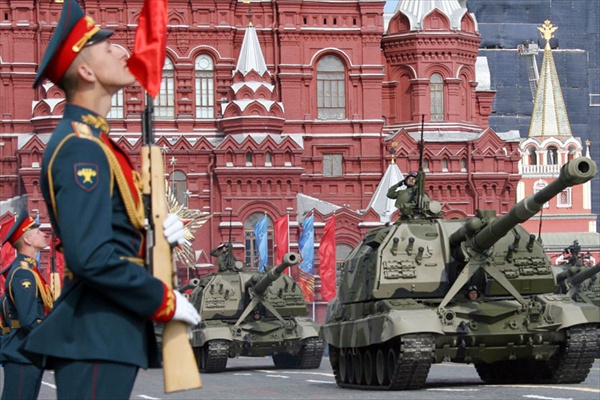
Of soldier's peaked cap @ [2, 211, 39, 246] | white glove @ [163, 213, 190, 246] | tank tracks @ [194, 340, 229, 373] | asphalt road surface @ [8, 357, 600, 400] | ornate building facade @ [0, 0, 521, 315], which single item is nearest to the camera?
white glove @ [163, 213, 190, 246]

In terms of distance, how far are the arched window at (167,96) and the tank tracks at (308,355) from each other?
98.5ft

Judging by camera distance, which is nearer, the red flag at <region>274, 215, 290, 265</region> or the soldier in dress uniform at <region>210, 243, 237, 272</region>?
the soldier in dress uniform at <region>210, 243, 237, 272</region>

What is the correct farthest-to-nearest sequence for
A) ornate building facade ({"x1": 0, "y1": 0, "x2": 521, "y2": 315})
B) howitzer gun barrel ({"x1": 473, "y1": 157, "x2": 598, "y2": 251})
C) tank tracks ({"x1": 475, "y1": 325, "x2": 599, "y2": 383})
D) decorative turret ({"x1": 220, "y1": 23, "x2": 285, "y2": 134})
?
decorative turret ({"x1": 220, "y1": 23, "x2": 285, "y2": 134})
ornate building facade ({"x1": 0, "y1": 0, "x2": 521, "y2": 315})
tank tracks ({"x1": 475, "y1": 325, "x2": 599, "y2": 383})
howitzer gun barrel ({"x1": 473, "y1": 157, "x2": 598, "y2": 251})

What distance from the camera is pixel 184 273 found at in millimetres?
59250

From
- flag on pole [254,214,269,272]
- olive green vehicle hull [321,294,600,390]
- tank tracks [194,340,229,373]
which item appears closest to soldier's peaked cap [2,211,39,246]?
olive green vehicle hull [321,294,600,390]

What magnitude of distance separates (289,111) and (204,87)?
344 cm

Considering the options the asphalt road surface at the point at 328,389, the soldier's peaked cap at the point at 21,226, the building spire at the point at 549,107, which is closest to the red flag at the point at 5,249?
the asphalt road surface at the point at 328,389

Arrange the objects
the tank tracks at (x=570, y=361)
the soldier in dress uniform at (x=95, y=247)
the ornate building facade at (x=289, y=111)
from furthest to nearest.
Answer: the ornate building facade at (x=289, y=111) → the tank tracks at (x=570, y=361) → the soldier in dress uniform at (x=95, y=247)

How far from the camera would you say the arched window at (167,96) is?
61125mm

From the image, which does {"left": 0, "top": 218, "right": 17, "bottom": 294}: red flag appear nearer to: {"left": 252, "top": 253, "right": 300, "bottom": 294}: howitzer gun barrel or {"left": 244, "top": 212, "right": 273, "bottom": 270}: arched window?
{"left": 252, "top": 253, "right": 300, "bottom": 294}: howitzer gun barrel

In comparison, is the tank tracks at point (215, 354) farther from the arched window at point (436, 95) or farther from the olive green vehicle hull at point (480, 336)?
the arched window at point (436, 95)

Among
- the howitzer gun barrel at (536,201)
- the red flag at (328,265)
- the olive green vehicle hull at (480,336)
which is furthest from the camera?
the red flag at (328,265)

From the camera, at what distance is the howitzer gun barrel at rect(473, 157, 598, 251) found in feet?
48.0

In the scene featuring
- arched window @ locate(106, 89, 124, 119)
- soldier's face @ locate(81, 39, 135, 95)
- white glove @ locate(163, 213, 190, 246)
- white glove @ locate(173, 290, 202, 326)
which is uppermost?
arched window @ locate(106, 89, 124, 119)
